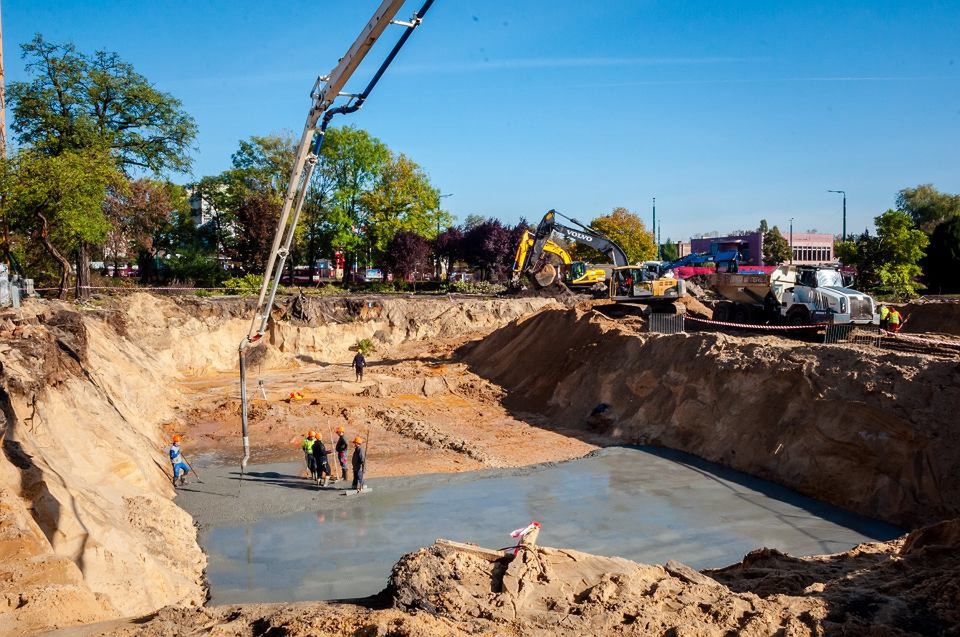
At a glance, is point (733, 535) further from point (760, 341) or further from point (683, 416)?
point (760, 341)

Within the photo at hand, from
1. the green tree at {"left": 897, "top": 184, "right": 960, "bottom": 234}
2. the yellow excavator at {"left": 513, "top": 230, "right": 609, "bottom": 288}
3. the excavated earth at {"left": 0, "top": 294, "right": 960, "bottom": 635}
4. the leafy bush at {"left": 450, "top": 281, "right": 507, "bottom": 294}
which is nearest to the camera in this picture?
the excavated earth at {"left": 0, "top": 294, "right": 960, "bottom": 635}

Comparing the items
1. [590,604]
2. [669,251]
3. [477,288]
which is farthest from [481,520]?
[669,251]

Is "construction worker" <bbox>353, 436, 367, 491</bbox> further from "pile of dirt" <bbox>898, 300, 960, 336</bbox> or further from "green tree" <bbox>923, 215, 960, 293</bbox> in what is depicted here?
"green tree" <bbox>923, 215, 960, 293</bbox>

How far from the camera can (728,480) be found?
646 inches

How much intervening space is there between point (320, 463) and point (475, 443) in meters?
5.34

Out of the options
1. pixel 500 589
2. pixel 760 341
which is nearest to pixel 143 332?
pixel 760 341

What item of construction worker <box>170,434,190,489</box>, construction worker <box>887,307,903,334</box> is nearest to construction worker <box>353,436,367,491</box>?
construction worker <box>170,434,190,489</box>

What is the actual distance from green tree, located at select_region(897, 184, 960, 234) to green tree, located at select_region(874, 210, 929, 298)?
19360 millimetres

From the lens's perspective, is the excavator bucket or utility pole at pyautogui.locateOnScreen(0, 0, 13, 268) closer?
utility pole at pyautogui.locateOnScreen(0, 0, 13, 268)

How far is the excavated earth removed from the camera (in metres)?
7.75

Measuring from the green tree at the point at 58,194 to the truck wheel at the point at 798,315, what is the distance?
26050mm

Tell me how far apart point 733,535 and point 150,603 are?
30.9ft

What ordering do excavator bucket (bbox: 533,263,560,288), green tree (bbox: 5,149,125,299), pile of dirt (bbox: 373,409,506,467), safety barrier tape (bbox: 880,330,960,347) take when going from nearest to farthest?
pile of dirt (bbox: 373,409,506,467)
safety barrier tape (bbox: 880,330,960,347)
green tree (bbox: 5,149,125,299)
excavator bucket (bbox: 533,263,560,288)

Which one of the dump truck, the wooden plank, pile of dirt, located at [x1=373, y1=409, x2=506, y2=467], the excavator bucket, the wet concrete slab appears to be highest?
the excavator bucket
